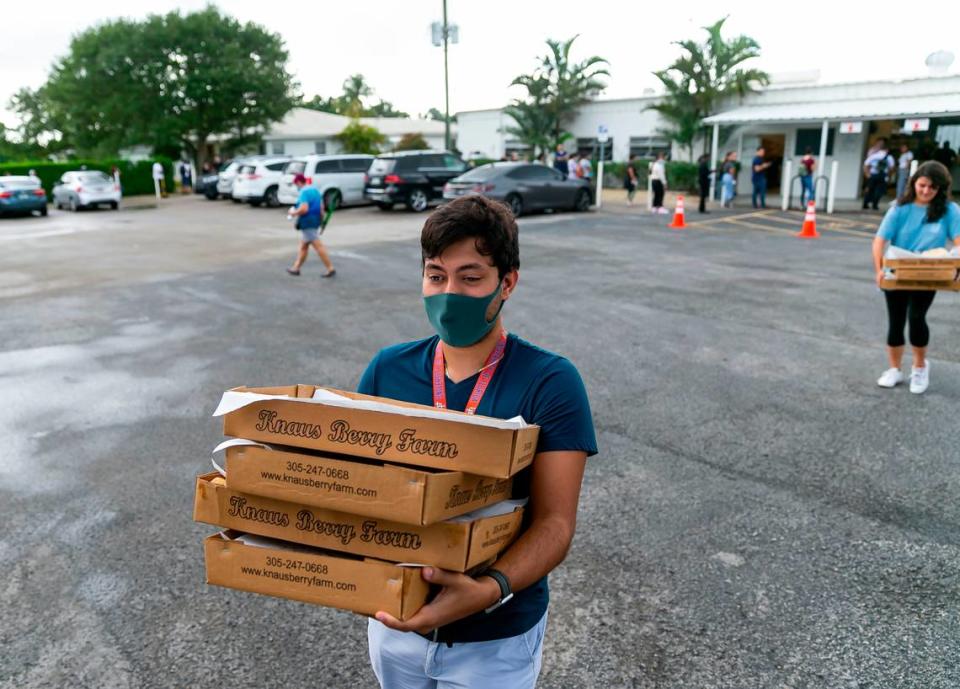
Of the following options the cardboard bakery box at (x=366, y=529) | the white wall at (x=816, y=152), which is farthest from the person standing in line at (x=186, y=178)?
the cardboard bakery box at (x=366, y=529)

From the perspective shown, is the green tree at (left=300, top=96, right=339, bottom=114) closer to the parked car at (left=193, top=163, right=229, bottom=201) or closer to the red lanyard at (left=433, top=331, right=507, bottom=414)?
the parked car at (left=193, top=163, right=229, bottom=201)

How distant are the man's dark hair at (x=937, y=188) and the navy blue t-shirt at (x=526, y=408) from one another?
5280 millimetres

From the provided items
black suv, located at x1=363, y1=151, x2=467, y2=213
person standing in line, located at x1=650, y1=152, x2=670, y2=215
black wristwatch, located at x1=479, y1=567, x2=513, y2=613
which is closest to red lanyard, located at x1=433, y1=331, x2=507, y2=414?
black wristwatch, located at x1=479, y1=567, x2=513, y2=613

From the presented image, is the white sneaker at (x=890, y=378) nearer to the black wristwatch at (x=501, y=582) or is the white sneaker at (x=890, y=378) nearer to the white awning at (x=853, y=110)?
the black wristwatch at (x=501, y=582)

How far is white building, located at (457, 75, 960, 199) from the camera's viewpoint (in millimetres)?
22188

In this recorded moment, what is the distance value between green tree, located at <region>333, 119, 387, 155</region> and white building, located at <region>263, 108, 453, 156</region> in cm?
287

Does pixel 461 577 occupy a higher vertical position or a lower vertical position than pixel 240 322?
higher

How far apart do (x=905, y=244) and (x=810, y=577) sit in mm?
3629

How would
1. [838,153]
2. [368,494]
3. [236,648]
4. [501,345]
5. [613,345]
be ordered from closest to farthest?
[368,494], [501,345], [236,648], [613,345], [838,153]

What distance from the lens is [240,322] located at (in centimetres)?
920

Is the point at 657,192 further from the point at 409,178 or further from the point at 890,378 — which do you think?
the point at 890,378

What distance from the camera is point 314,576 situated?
1.62m

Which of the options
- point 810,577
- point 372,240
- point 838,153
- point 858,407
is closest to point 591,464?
point 810,577

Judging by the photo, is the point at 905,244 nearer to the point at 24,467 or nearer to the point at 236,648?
the point at 236,648
